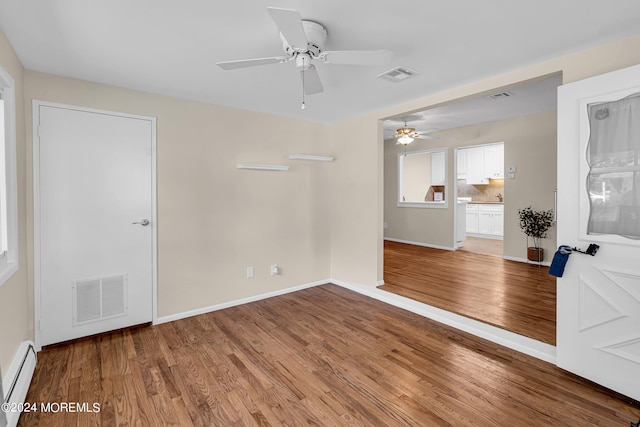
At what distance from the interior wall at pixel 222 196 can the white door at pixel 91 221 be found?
4.5 inches

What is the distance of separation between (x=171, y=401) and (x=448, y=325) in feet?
8.02

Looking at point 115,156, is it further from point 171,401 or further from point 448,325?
point 448,325

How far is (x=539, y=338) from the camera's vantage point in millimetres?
→ 2594

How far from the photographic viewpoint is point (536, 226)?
500 cm

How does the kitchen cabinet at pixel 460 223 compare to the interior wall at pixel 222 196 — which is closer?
the interior wall at pixel 222 196

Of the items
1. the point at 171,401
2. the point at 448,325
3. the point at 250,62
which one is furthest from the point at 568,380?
the point at 250,62

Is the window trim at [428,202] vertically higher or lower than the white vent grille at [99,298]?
higher

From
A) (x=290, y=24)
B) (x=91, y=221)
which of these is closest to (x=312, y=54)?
(x=290, y=24)

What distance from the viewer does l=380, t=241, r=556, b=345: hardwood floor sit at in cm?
300

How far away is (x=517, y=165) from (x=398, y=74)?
12.3 feet

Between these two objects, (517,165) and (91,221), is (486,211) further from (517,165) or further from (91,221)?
(91,221)

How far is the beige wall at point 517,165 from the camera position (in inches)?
194

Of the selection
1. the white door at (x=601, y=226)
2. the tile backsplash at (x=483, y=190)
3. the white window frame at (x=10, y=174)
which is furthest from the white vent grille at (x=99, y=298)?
the tile backsplash at (x=483, y=190)

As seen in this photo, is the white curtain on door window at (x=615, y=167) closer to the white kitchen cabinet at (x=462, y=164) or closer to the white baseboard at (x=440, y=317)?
the white baseboard at (x=440, y=317)
